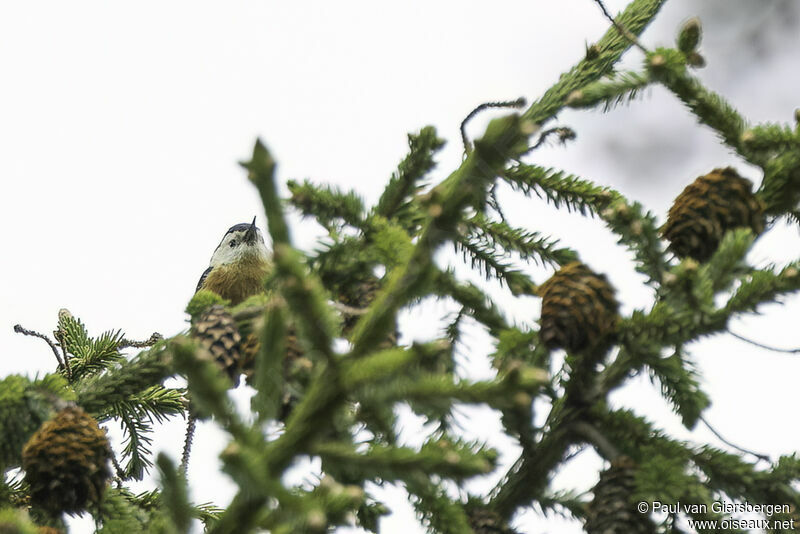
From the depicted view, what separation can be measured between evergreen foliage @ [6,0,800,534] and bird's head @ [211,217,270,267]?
6.84ft

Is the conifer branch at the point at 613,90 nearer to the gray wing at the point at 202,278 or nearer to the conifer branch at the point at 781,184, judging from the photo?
the conifer branch at the point at 781,184

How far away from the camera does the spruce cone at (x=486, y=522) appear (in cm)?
151

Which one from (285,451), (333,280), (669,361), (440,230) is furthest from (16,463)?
(669,361)

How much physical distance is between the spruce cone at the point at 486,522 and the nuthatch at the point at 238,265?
1980 mm

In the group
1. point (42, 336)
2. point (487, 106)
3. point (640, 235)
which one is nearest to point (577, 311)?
Answer: point (640, 235)

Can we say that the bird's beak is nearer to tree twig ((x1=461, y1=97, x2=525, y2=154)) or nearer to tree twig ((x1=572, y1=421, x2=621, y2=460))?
tree twig ((x1=461, y1=97, x2=525, y2=154))

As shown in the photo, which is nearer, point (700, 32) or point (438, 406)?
point (438, 406)

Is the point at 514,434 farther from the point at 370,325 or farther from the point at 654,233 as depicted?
the point at 370,325

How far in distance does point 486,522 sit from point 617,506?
0.26m

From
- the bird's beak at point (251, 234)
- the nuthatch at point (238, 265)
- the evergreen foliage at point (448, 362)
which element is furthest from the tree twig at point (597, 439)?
the bird's beak at point (251, 234)

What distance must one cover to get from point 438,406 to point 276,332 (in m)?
0.21

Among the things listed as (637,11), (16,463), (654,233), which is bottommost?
(16,463)

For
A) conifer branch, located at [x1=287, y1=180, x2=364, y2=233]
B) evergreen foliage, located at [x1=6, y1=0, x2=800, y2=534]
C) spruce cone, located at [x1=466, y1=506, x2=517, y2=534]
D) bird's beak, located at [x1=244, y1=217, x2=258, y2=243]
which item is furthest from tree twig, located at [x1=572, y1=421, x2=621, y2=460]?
bird's beak, located at [x1=244, y1=217, x2=258, y2=243]

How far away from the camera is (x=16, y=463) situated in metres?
1.65
